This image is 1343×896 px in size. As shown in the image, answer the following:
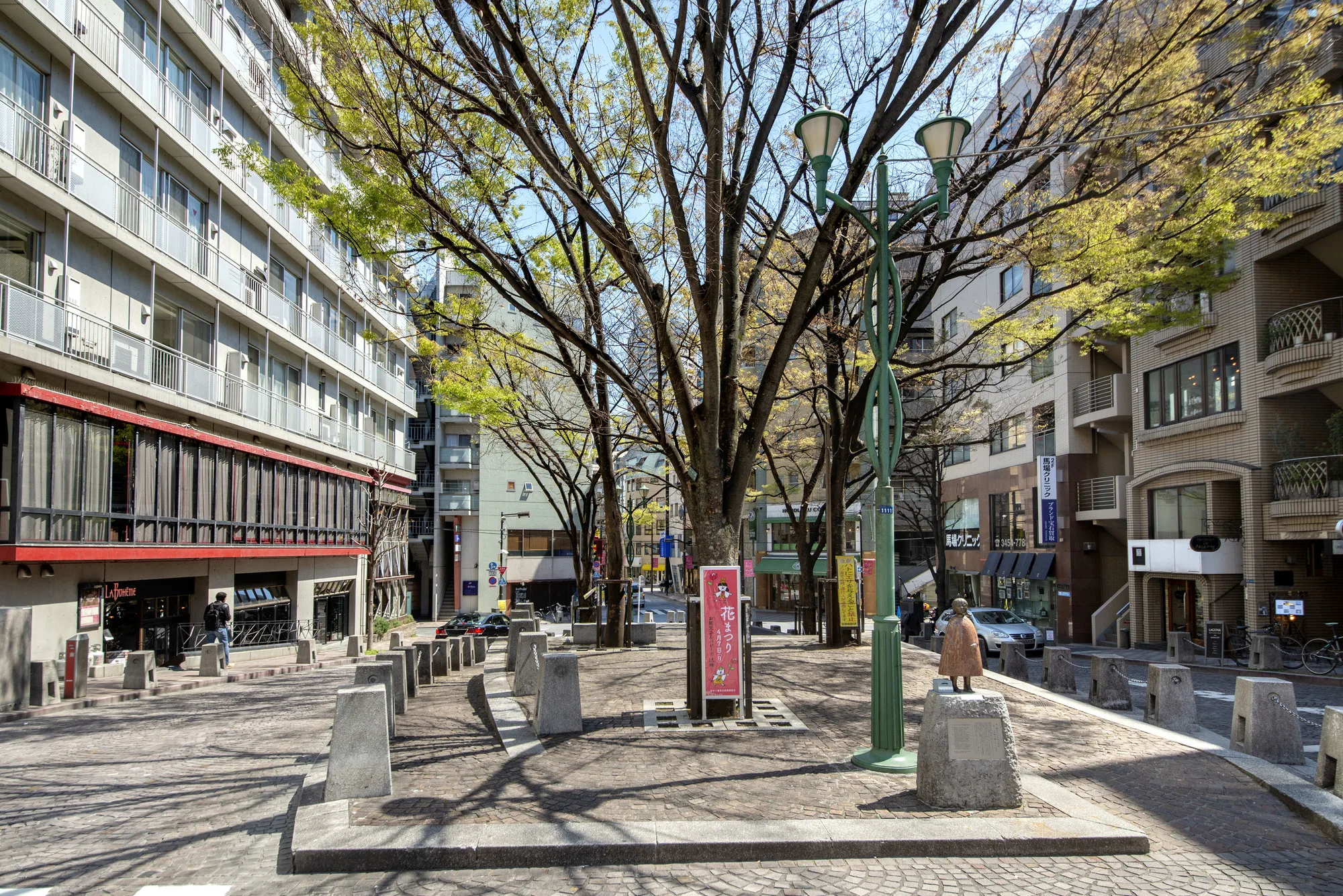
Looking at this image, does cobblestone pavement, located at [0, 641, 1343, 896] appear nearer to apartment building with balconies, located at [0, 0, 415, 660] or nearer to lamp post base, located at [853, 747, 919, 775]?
lamp post base, located at [853, 747, 919, 775]

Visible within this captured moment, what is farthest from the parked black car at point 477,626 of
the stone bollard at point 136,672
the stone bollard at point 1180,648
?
the stone bollard at point 1180,648

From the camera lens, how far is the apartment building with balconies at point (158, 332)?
17.0 m

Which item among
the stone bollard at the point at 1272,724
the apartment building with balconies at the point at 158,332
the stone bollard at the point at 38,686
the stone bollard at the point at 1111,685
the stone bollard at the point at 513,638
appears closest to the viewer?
the stone bollard at the point at 1272,724

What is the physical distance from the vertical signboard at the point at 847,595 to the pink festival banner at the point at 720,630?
8.06 m

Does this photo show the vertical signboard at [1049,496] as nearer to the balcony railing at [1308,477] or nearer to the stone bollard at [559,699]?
the balcony railing at [1308,477]

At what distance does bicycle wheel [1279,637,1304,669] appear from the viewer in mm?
19766

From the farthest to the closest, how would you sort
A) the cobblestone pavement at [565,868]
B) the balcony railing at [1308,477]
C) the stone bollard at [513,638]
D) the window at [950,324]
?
the window at [950,324] < the balcony railing at [1308,477] < the stone bollard at [513,638] < the cobblestone pavement at [565,868]

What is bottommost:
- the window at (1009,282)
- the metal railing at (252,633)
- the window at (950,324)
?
the metal railing at (252,633)

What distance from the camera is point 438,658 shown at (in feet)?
57.4

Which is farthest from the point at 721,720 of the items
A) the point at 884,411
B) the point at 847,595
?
the point at 847,595

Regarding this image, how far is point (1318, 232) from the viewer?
70.2ft

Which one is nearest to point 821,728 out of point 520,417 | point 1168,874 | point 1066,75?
point 1168,874

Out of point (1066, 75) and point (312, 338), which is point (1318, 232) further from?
point (312, 338)

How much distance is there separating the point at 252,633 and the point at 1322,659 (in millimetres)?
27843
